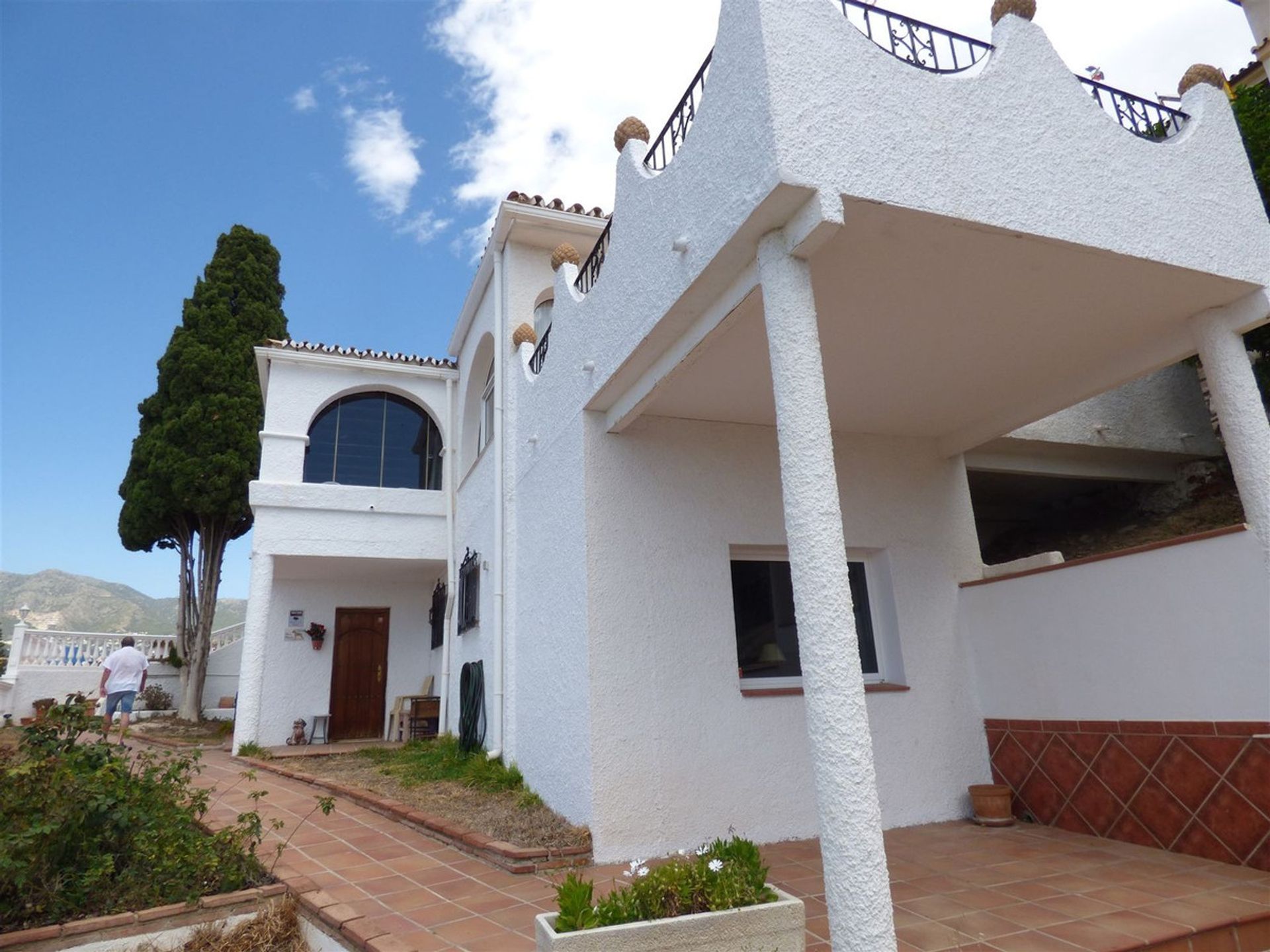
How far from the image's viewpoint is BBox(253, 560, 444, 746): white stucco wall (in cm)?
1110

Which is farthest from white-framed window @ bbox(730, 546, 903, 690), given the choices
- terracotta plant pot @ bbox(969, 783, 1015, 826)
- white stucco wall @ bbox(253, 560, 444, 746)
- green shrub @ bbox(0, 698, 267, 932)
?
white stucco wall @ bbox(253, 560, 444, 746)

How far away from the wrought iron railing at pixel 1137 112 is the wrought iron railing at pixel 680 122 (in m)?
2.11

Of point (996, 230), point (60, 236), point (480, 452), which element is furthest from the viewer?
point (60, 236)

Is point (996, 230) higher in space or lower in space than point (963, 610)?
higher

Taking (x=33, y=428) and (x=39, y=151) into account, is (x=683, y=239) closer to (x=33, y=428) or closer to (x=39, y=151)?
(x=39, y=151)

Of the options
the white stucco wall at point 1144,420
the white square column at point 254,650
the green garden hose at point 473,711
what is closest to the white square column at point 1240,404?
the white stucco wall at point 1144,420

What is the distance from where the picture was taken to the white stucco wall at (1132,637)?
4.12 metres

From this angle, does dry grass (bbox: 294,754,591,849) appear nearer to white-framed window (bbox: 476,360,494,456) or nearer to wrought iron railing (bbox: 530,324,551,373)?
wrought iron railing (bbox: 530,324,551,373)

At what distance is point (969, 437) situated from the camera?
613cm

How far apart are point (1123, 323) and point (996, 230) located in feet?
5.65

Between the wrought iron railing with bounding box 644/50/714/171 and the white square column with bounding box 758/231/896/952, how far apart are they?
4.16 feet

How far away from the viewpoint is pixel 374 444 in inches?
447

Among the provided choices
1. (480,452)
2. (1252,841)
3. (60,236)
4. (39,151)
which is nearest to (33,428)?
(60,236)

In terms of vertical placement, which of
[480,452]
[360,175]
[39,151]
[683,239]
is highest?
[360,175]
